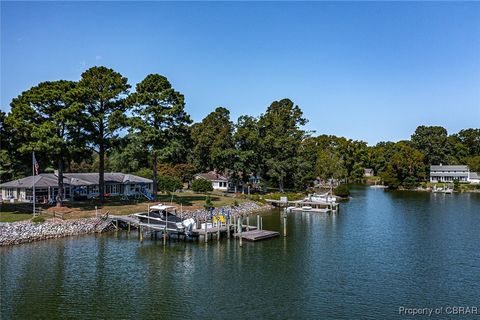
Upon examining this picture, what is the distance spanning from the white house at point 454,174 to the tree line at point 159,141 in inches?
141

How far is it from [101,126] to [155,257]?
24.0m

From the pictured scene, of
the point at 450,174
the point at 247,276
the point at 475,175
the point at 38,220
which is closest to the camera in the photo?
the point at 247,276

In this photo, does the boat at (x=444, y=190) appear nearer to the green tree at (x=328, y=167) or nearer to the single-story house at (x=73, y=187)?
the green tree at (x=328, y=167)

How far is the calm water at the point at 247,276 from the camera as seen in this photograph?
23906 millimetres

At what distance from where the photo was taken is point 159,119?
56.5 meters

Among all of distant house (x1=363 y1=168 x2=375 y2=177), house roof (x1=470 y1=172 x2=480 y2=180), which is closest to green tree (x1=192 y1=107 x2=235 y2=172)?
distant house (x1=363 y1=168 x2=375 y2=177)

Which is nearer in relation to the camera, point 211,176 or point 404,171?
point 211,176

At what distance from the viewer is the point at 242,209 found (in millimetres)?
60844

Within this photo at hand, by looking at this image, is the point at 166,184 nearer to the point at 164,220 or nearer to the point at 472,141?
the point at 164,220

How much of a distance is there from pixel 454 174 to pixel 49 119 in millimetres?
110949

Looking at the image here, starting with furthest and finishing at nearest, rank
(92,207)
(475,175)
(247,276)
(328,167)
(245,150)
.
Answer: (475,175), (328,167), (245,150), (92,207), (247,276)

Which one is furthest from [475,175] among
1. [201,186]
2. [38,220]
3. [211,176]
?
[38,220]

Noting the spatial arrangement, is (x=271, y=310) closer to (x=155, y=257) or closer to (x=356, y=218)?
(x=155, y=257)

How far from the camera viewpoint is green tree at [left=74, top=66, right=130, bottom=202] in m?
51.5
